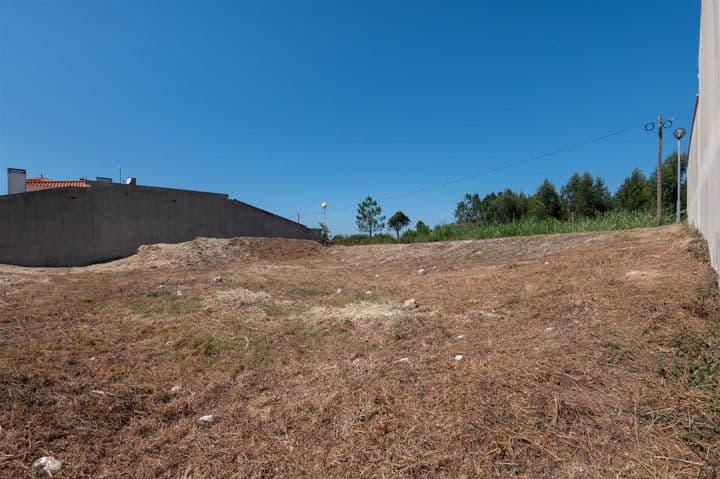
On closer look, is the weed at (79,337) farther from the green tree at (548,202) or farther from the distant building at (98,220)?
the green tree at (548,202)

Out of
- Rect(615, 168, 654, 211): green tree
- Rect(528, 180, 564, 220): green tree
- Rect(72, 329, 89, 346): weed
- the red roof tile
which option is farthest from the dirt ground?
Rect(528, 180, 564, 220): green tree

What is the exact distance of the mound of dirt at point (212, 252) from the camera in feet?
39.1

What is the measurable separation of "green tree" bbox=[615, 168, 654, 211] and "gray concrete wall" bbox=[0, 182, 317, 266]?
2637 centimetres

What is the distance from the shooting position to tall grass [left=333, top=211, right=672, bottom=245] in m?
13.0

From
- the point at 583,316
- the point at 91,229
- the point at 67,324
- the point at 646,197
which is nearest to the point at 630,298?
the point at 583,316

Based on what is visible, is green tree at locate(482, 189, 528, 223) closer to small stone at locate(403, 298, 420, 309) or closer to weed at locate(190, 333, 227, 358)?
small stone at locate(403, 298, 420, 309)

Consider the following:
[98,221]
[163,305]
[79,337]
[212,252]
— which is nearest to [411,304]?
[163,305]

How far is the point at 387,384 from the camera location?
2379 millimetres

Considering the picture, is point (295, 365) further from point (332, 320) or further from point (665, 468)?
point (665, 468)

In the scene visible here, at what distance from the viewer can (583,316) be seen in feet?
10.8

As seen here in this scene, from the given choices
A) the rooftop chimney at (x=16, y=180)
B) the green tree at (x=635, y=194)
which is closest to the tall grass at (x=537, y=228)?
the green tree at (x=635, y=194)

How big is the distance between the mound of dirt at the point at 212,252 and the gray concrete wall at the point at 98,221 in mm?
1184

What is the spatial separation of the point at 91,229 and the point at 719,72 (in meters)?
16.9

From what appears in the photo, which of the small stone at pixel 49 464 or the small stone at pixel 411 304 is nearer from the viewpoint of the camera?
Result: the small stone at pixel 49 464
